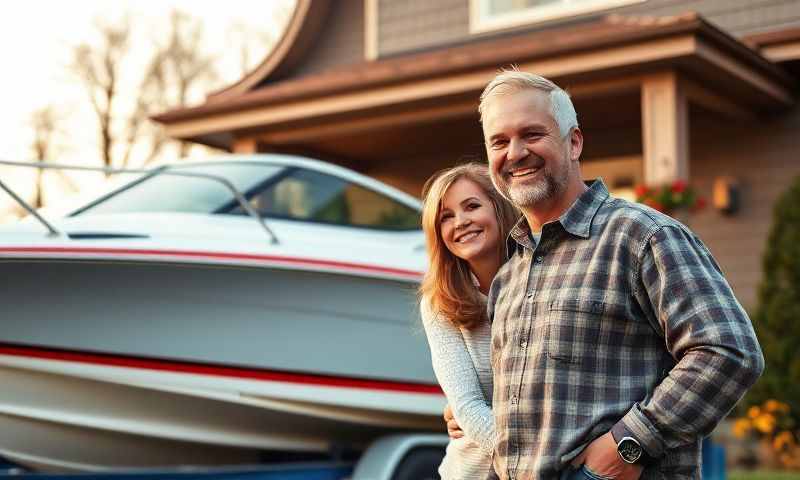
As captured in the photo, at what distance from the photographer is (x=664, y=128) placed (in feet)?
26.4

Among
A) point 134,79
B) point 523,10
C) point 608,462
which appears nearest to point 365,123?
point 523,10

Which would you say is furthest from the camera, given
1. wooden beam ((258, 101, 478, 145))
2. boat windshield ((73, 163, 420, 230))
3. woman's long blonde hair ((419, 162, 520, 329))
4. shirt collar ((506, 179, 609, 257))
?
wooden beam ((258, 101, 478, 145))

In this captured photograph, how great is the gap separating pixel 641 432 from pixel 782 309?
267 inches

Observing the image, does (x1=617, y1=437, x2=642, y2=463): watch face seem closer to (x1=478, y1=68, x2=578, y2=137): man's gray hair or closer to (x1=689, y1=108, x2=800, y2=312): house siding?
(x1=478, y1=68, x2=578, y2=137): man's gray hair

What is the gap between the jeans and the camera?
81.9 inches

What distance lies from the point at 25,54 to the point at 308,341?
2061 centimetres

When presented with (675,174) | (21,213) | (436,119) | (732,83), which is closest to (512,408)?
(21,213)

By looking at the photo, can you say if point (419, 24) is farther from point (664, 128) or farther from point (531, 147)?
point (531, 147)

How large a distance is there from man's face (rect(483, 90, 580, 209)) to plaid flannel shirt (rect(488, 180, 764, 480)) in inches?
3.0

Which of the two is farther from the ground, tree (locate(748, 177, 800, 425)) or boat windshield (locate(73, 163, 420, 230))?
boat windshield (locate(73, 163, 420, 230))

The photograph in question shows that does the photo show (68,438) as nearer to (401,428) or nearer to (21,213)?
(21,213)

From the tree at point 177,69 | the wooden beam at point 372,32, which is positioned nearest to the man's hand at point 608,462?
the wooden beam at point 372,32

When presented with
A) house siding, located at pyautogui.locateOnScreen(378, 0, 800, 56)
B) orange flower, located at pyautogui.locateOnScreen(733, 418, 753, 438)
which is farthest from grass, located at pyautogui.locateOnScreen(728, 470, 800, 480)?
house siding, located at pyautogui.locateOnScreen(378, 0, 800, 56)

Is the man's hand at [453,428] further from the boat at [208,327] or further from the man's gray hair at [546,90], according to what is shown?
the boat at [208,327]
